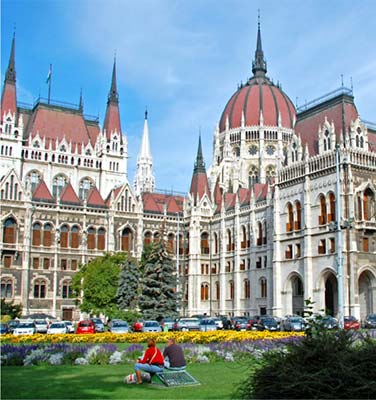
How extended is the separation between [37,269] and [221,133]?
3756cm

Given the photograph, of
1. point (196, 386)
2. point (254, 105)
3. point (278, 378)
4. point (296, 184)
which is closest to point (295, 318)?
point (296, 184)

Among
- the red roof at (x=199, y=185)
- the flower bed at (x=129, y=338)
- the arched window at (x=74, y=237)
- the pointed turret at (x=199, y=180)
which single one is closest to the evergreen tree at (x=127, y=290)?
the arched window at (x=74, y=237)

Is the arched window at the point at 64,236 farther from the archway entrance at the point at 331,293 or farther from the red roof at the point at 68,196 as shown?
the archway entrance at the point at 331,293

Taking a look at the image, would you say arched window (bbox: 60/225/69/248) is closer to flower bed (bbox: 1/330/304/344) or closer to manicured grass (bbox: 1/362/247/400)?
flower bed (bbox: 1/330/304/344)

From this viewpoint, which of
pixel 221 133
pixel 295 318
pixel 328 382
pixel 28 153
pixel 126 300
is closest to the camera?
pixel 328 382

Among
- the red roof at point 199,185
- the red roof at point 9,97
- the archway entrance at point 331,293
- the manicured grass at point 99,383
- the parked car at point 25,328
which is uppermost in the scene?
the red roof at point 9,97

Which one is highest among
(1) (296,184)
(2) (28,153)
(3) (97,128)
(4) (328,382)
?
(3) (97,128)

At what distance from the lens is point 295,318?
1582 inches

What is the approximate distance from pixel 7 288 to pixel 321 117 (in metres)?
37.5

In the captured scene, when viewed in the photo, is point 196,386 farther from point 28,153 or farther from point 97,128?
point 97,128

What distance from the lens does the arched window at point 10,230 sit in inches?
2405

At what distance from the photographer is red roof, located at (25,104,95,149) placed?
74188 millimetres

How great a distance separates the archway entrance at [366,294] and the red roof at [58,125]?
4315cm

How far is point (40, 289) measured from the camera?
6188 centimetres
